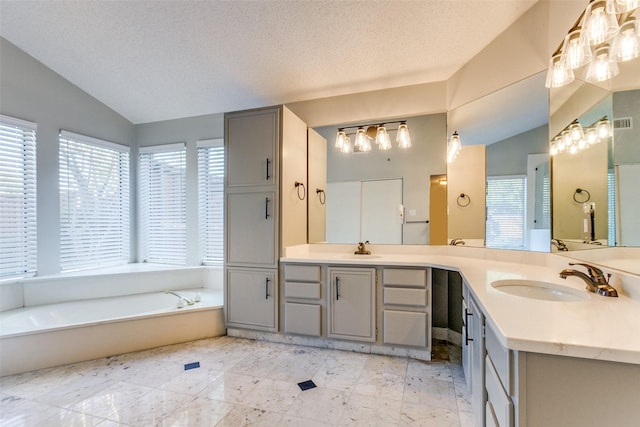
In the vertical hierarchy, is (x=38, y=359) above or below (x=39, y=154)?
below

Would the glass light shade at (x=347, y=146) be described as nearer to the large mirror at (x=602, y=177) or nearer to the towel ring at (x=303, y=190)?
the towel ring at (x=303, y=190)

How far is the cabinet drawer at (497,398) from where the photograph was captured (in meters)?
0.80

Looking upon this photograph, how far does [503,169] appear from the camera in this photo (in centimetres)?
216

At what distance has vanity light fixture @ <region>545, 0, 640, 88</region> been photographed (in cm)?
116

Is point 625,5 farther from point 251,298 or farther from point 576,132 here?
point 251,298

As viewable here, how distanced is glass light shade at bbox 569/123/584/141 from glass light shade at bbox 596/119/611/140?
0.62 ft

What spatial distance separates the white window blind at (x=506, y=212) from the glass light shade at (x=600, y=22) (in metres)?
1.01

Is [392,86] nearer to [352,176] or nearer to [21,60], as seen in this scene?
[352,176]

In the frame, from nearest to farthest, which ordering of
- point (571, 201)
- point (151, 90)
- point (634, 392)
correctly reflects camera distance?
point (634, 392) → point (571, 201) → point (151, 90)

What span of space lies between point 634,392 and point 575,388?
112mm

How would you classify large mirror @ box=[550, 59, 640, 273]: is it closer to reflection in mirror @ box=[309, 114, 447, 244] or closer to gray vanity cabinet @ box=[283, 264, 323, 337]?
reflection in mirror @ box=[309, 114, 447, 244]

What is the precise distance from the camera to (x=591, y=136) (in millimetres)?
1479

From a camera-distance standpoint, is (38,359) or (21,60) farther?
(21,60)

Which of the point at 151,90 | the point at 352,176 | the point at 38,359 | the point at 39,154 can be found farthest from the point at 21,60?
the point at 352,176
